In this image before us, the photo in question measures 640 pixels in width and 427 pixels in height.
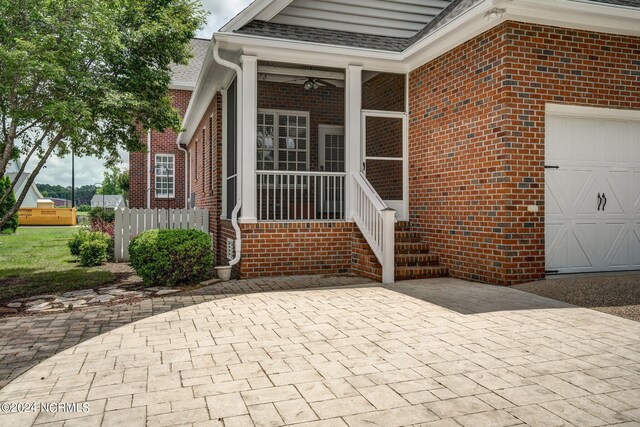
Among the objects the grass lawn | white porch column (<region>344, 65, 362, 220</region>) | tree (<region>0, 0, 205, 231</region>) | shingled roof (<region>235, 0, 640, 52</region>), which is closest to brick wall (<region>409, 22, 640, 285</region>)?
shingled roof (<region>235, 0, 640, 52</region>)

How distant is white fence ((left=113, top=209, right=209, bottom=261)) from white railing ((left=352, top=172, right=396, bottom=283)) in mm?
4556

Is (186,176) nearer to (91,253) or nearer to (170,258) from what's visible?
(91,253)

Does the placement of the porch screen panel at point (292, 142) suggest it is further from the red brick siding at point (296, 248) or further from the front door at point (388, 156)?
the red brick siding at point (296, 248)

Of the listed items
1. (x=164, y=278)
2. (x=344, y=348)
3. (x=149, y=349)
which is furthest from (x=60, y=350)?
(x=164, y=278)

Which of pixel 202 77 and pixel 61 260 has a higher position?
pixel 202 77

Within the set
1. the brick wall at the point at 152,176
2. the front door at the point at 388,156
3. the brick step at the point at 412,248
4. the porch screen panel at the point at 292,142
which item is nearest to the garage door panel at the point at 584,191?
the brick step at the point at 412,248

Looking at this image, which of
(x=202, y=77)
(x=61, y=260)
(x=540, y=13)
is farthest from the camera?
(x=61, y=260)

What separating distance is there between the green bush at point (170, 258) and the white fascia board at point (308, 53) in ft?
10.4

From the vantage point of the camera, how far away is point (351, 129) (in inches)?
330

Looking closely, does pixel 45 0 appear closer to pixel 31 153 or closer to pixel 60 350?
pixel 31 153

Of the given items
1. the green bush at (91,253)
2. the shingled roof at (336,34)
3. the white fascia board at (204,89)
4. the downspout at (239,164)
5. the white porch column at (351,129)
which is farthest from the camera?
the green bush at (91,253)

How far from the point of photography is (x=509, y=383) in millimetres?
3068

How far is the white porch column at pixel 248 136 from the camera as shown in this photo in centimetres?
778

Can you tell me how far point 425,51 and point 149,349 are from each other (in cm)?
647
